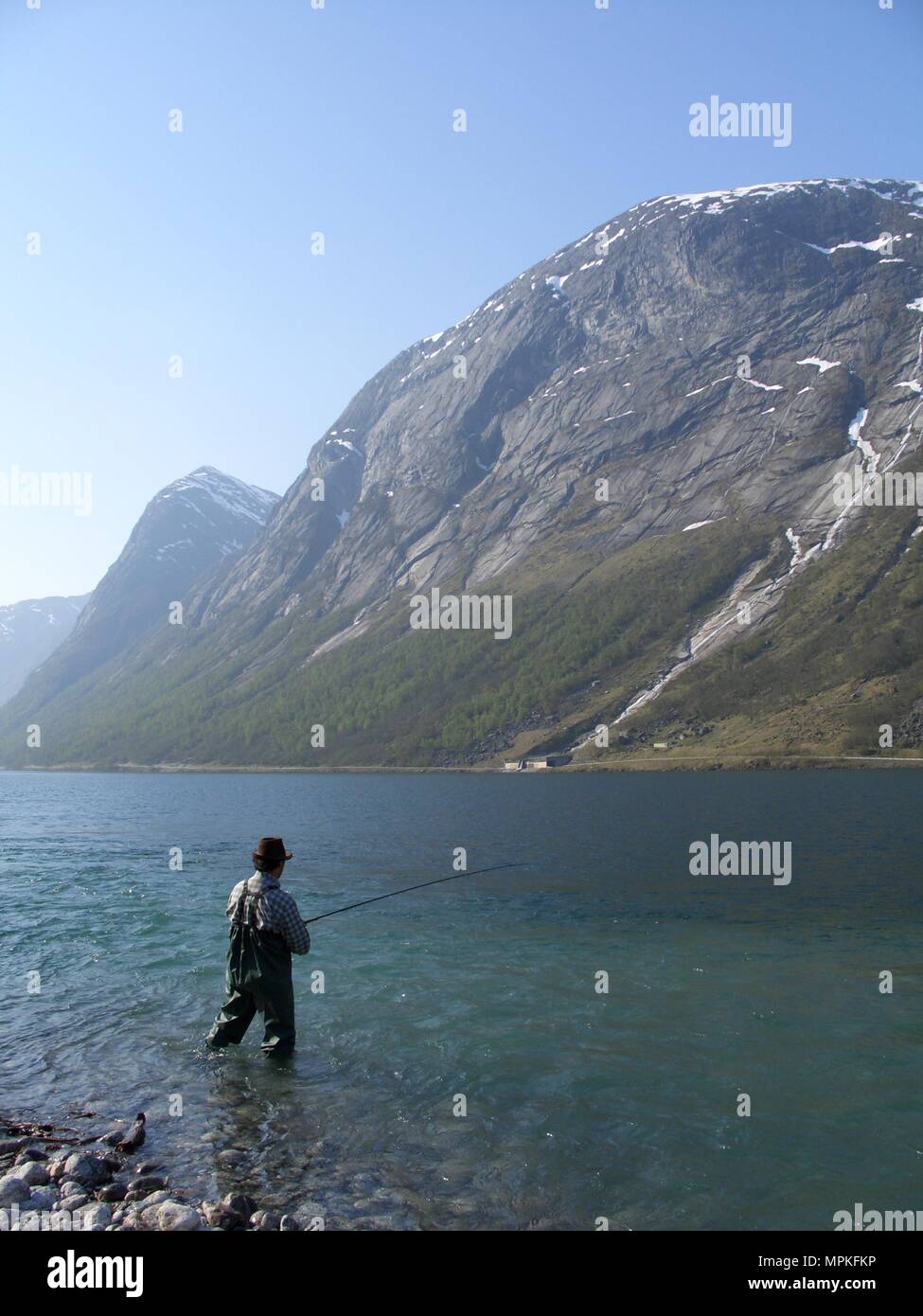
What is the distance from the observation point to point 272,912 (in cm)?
1316

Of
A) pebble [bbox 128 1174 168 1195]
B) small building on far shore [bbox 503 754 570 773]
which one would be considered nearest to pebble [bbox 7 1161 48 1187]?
pebble [bbox 128 1174 168 1195]

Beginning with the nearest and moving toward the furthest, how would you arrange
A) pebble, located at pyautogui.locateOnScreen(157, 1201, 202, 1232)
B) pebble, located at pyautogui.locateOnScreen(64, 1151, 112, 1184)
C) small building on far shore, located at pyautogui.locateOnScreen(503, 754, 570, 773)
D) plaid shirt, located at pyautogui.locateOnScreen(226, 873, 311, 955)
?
pebble, located at pyautogui.locateOnScreen(157, 1201, 202, 1232)
pebble, located at pyautogui.locateOnScreen(64, 1151, 112, 1184)
plaid shirt, located at pyautogui.locateOnScreen(226, 873, 311, 955)
small building on far shore, located at pyautogui.locateOnScreen(503, 754, 570, 773)

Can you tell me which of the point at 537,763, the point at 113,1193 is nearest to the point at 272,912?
the point at 113,1193

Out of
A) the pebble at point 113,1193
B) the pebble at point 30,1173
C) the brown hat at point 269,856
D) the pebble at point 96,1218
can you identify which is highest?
the brown hat at point 269,856

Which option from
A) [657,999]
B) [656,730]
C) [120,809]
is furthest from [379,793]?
[657,999]

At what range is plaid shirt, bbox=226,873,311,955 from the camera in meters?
13.2

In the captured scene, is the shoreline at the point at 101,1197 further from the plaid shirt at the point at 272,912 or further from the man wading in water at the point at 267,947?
the plaid shirt at the point at 272,912

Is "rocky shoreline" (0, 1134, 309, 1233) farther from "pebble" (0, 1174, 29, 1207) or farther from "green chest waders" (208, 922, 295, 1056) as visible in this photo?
"green chest waders" (208, 922, 295, 1056)

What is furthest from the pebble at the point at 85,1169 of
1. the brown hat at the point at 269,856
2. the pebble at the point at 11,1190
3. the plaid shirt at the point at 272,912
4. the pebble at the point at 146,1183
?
the brown hat at the point at 269,856

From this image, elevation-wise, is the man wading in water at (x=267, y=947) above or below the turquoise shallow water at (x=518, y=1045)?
above

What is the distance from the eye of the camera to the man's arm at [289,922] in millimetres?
13164

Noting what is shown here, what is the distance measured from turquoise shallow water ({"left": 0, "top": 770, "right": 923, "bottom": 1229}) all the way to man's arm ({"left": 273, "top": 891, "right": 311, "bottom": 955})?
7.67ft

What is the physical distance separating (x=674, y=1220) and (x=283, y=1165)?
4812 mm
